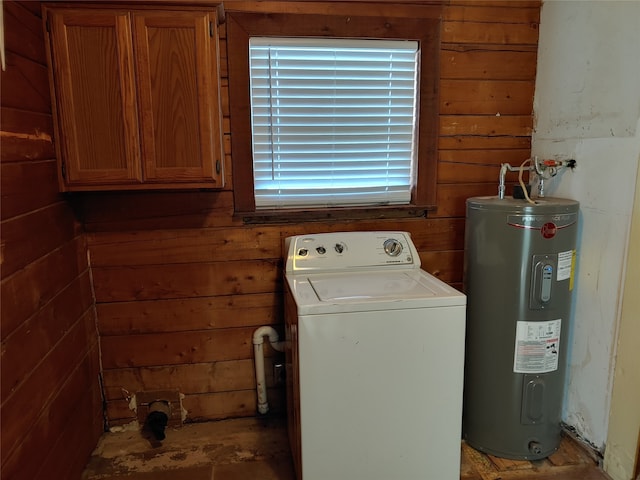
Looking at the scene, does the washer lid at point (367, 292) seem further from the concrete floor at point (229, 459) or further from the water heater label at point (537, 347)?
the concrete floor at point (229, 459)

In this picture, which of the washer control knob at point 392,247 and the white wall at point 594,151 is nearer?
the white wall at point 594,151

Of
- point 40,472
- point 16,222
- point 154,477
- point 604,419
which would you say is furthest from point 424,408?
point 16,222

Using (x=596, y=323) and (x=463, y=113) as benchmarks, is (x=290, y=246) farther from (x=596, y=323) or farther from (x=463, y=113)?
(x=596, y=323)

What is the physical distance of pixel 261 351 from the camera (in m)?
2.21

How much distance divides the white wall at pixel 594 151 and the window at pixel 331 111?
515mm

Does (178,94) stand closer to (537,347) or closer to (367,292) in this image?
(367,292)

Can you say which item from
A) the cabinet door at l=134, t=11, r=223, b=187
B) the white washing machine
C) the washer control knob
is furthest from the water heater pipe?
the cabinet door at l=134, t=11, r=223, b=187

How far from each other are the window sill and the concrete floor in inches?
38.0

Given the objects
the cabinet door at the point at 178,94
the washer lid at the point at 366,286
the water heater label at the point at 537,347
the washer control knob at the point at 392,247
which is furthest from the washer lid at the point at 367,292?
the cabinet door at the point at 178,94

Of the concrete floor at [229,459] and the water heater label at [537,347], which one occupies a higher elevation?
the water heater label at [537,347]

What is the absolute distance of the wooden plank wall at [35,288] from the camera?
136cm

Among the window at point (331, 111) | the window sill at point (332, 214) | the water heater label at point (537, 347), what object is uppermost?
the window at point (331, 111)

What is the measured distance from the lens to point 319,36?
2008mm

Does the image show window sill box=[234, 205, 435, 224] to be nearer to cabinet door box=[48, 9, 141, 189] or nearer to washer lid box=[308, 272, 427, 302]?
washer lid box=[308, 272, 427, 302]
